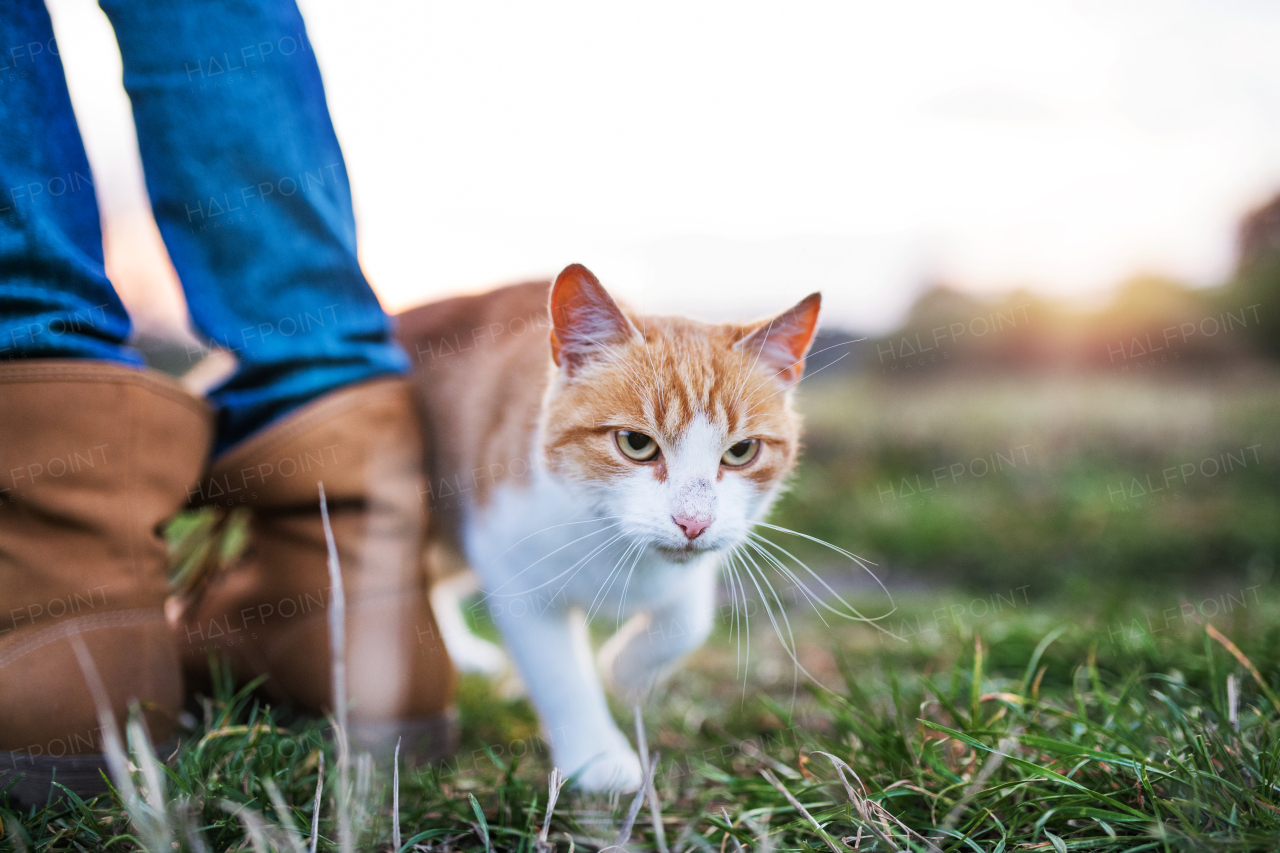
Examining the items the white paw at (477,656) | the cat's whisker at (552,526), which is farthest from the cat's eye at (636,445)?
the white paw at (477,656)

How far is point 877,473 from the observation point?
5.07 m

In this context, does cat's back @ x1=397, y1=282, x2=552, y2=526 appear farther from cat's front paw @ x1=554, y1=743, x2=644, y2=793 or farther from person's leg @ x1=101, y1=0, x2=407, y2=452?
cat's front paw @ x1=554, y1=743, x2=644, y2=793

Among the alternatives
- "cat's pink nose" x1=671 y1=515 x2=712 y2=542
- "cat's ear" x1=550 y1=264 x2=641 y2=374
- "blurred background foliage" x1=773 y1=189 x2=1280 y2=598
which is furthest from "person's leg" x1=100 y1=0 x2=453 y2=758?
"blurred background foliage" x1=773 y1=189 x2=1280 y2=598

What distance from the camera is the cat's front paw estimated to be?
1420 mm

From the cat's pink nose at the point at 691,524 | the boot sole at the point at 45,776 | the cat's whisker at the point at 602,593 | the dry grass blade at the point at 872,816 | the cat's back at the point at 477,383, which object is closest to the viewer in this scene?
the dry grass blade at the point at 872,816

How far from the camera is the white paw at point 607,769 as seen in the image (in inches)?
55.9

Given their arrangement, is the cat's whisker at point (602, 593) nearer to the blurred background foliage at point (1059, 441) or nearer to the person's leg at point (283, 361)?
the person's leg at point (283, 361)

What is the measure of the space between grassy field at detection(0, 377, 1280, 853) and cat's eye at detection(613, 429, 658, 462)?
1.31 ft

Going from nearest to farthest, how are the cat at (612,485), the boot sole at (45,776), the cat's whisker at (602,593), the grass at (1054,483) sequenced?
the boot sole at (45,776) < the cat at (612,485) < the cat's whisker at (602,593) < the grass at (1054,483)

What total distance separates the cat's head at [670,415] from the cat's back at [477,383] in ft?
0.54

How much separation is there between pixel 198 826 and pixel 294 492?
0.67 m

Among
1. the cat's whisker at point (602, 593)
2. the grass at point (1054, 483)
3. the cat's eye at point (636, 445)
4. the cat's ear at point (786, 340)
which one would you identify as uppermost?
the cat's ear at point (786, 340)

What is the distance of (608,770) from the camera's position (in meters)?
1.48

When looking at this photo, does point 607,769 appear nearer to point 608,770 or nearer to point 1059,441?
point 608,770
